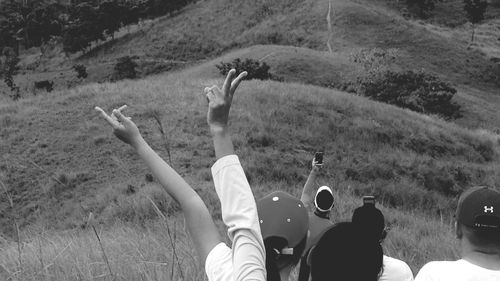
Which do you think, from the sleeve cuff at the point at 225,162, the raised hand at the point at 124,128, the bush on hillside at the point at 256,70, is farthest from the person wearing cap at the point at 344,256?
the bush on hillside at the point at 256,70

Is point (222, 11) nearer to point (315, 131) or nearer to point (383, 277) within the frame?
point (315, 131)

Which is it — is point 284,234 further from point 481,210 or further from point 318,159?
point 318,159

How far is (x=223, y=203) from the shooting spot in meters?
1.99

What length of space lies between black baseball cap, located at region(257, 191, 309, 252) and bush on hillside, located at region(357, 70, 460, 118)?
28.5 m

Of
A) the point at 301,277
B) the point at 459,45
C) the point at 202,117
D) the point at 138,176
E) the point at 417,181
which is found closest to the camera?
the point at 301,277

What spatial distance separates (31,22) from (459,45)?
49030mm

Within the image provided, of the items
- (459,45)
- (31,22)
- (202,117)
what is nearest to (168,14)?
(31,22)

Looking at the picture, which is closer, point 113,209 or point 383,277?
point 383,277

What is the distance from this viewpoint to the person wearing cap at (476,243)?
208 centimetres

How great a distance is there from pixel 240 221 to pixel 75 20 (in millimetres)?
66757

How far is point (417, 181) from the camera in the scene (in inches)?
586

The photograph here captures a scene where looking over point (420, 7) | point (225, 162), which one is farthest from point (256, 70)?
point (420, 7)

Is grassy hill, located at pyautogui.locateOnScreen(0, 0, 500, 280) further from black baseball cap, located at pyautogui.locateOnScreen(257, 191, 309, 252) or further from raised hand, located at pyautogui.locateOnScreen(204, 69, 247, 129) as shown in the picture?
raised hand, located at pyautogui.locateOnScreen(204, 69, 247, 129)

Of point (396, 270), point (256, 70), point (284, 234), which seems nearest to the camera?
point (284, 234)
